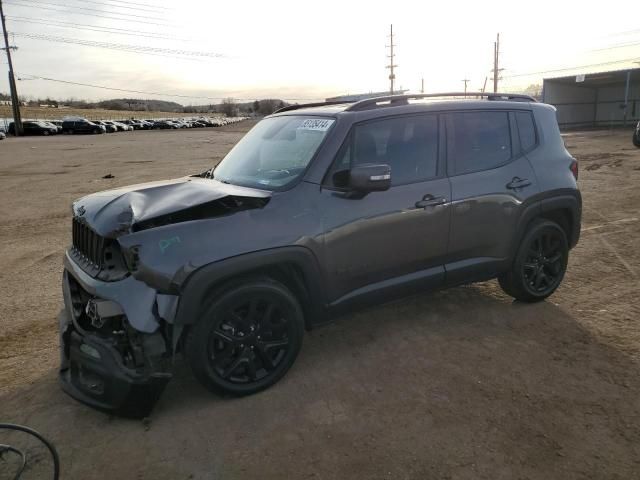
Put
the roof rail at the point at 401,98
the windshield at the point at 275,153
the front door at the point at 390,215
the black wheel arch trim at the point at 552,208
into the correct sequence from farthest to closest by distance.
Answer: the black wheel arch trim at the point at 552,208 → the roof rail at the point at 401,98 → the windshield at the point at 275,153 → the front door at the point at 390,215

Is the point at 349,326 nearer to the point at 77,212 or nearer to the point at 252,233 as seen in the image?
the point at 252,233

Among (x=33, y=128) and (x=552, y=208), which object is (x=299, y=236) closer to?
(x=552, y=208)

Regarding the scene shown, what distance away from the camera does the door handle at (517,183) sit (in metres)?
4.37

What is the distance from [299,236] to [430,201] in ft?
3.88

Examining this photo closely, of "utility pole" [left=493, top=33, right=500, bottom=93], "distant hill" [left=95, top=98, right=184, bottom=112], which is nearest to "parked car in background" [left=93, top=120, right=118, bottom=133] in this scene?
"utility pole" [left=493, top=33, right=500, bottom=93]

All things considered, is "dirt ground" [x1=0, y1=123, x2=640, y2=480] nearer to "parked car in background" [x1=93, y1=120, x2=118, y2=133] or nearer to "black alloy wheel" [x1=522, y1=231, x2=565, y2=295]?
"black alloy wheel" [x1=522, y1=231, x2=565, y2=295]

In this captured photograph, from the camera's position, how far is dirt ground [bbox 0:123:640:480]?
108 inches

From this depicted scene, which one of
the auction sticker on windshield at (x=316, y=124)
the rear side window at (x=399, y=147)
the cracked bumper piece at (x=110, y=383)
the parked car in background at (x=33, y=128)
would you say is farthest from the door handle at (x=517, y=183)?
the parked car in background at (x=33, y=128)

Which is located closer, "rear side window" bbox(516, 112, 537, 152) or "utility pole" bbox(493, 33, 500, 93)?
"rear side window" bbox(516, 112, 537, 152)

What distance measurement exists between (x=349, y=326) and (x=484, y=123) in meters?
2.13

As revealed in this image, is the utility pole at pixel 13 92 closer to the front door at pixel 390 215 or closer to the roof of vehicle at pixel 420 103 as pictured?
the roof of vehicle at pixel 420 103

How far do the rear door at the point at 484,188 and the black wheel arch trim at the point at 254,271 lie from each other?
1277 millimetres

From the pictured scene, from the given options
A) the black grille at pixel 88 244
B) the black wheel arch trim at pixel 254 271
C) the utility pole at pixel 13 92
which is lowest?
the black wheel arch trim at pixel 254 271

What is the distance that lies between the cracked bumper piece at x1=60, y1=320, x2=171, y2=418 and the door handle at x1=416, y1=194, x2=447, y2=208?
7.16ft
